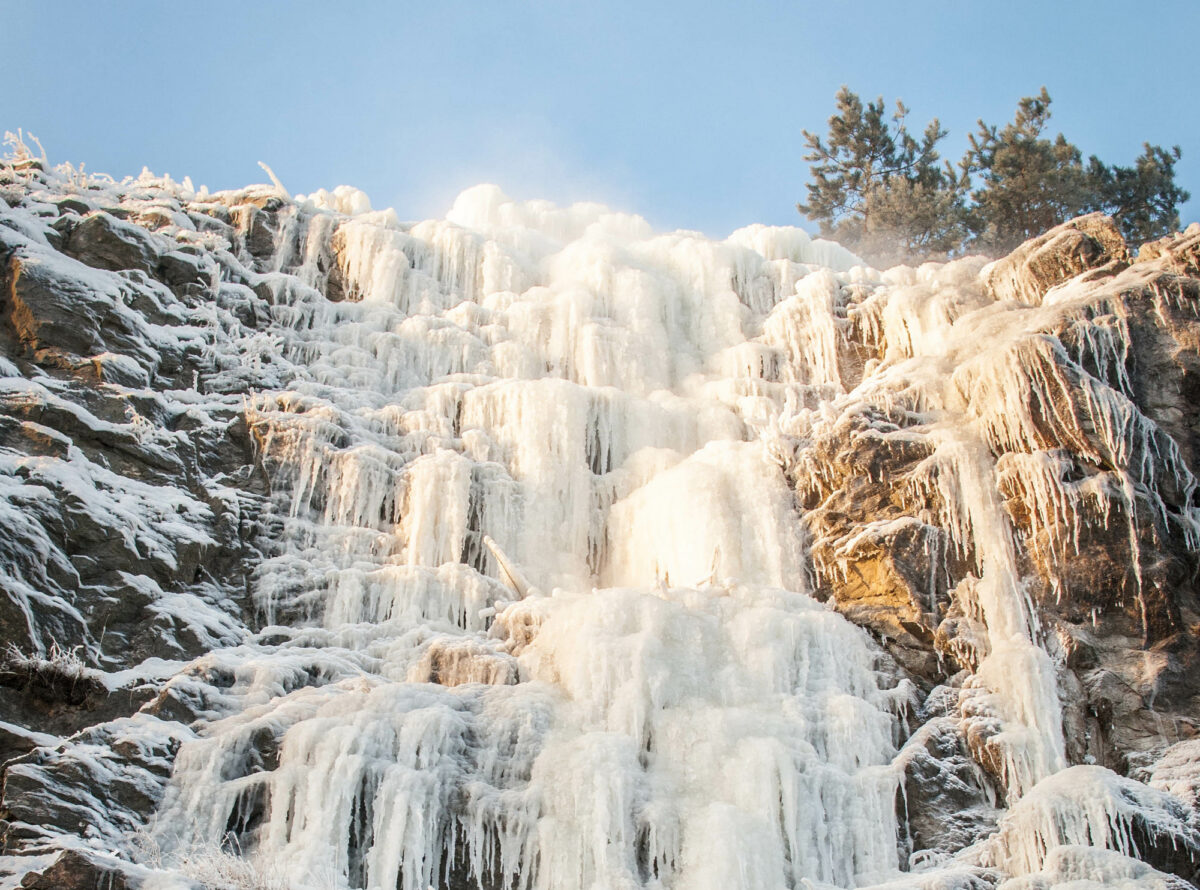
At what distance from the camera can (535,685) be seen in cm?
1191

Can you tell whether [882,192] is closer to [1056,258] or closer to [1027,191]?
[1027,191]

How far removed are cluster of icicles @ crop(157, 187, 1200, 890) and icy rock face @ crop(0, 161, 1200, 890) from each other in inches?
2.0

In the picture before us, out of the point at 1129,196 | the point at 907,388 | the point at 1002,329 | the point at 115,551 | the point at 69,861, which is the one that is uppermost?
the point at 1129,196

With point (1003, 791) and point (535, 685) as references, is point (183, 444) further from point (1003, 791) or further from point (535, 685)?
point (1003, 791)

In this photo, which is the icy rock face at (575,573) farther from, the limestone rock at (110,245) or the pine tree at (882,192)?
the pine tree at (882,192)

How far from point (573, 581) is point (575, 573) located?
0.27 meters

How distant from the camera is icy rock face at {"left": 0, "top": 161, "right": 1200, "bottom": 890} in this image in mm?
10094

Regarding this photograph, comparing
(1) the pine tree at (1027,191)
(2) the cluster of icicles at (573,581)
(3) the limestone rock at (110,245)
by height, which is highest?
(1) the pine tree at (1027,191)

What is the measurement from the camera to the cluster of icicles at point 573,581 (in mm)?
10211

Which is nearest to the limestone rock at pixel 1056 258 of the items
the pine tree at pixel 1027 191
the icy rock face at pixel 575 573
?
the icy rock face at pixel 575 573

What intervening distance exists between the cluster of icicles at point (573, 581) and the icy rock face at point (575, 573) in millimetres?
51

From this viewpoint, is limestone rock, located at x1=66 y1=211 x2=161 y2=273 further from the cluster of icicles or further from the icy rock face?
the cluster of icicles

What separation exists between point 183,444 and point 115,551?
2.63 meters

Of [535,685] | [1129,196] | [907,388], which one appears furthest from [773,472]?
[1129,196]
